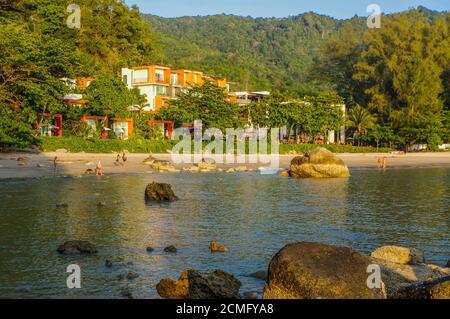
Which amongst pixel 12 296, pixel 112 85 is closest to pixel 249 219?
pixel 12 296

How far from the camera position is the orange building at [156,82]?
92938 mm

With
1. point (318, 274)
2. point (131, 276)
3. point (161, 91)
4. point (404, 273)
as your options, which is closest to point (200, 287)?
point (131, 276)

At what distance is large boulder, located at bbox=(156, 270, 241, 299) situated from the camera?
1218 cm

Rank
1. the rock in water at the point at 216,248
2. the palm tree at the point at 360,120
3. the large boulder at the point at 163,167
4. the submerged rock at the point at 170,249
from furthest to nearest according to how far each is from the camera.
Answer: the palm tree at the point at 360,120
the large boulder at the point at 163,167
the rock in water at the point at 216,248
the submerged rock at the point at 170,249

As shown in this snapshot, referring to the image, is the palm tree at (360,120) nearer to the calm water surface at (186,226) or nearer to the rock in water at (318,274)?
the calm water surface at (186,226)

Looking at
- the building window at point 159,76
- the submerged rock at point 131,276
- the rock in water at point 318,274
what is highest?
the building window at point 159,76

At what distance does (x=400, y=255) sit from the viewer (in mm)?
16094

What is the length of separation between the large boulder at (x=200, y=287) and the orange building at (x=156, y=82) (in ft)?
260

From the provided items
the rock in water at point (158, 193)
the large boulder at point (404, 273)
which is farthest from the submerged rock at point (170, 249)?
the rock in water at point (158, 193)

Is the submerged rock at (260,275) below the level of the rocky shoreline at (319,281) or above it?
below

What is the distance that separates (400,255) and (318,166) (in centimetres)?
3192

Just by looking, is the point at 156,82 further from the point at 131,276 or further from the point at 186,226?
the point at 131,276

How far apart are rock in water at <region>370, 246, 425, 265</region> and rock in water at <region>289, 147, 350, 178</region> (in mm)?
31757

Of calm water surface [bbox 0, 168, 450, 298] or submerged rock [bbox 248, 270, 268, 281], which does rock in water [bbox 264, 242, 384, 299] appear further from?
submerged rock [bbox 248, 270, 268, 281]
